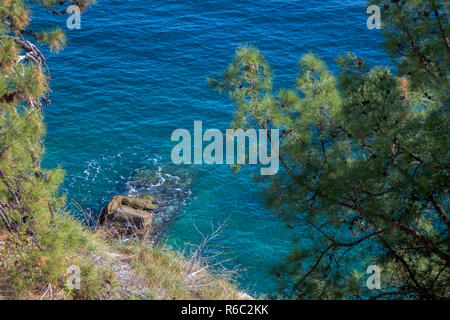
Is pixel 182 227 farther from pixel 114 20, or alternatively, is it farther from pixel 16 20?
pixel 114 20

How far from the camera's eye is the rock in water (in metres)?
14.4

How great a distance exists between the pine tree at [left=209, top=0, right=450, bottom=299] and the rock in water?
26.0 feet

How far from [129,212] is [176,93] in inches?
321

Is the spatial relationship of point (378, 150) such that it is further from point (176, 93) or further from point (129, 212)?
point (176, 93)

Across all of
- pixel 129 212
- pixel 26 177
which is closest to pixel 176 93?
pixel 129 212

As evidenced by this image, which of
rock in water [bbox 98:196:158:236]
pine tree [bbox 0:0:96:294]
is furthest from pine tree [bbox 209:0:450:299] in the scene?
rock in water [bbox 98:196:158:236]

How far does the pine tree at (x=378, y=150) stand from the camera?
579 centimetres

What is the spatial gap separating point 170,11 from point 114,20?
3109mm

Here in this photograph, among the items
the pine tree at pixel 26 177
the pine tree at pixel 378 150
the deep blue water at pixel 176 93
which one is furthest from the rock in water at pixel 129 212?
the pine tree at pixel 378 150

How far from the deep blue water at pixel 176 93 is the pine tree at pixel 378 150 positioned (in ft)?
21.6

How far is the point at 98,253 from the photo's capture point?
8586 millimetres

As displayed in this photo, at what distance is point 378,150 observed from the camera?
19.0 feet

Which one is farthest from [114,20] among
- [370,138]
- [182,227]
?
[370,138]
